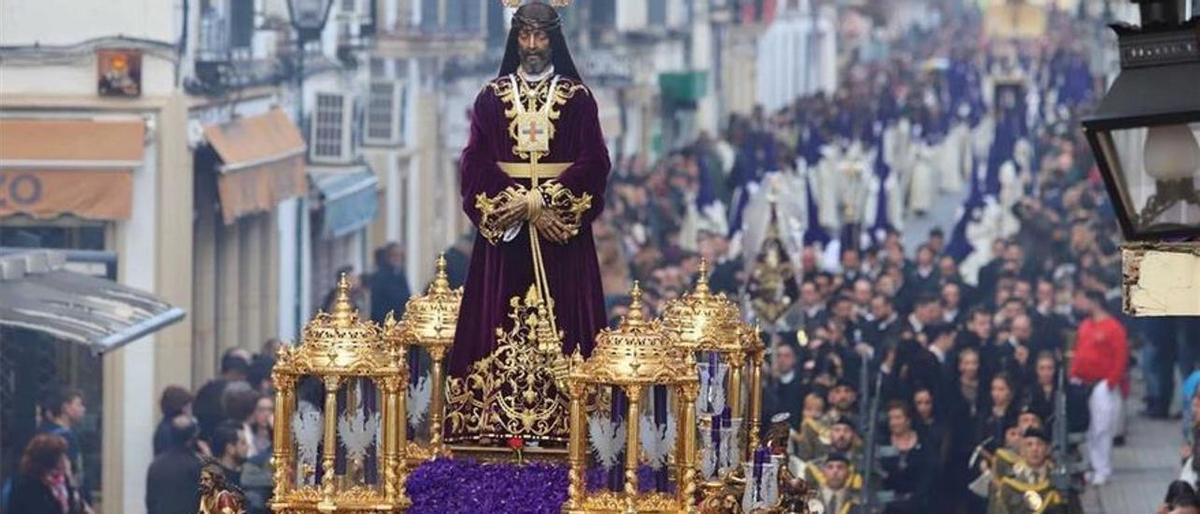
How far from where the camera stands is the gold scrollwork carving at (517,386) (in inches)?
662

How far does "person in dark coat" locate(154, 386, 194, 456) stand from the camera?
A: 27.7 metres

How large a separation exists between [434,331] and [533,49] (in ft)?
4.29

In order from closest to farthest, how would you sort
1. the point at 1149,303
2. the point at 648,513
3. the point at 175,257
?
the point at 1149,303 → the point at 648,513 → the point at 175,257

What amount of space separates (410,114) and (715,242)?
3.55 metres

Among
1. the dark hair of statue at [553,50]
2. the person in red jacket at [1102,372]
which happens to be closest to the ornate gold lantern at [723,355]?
the dark hair of statue at [553,50]

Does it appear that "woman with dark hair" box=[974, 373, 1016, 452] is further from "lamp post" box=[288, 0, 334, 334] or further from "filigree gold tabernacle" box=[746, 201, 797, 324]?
"lamp post" box=[288, 0, 334, 334]

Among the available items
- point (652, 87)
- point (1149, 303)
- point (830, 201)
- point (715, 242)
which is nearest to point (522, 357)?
point (1149, 303)

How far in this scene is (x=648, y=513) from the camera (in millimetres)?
15586

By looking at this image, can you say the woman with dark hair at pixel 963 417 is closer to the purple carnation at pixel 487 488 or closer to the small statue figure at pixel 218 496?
the purple carnation at pixel 487 488

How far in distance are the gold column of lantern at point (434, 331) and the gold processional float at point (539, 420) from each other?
11.2 inches

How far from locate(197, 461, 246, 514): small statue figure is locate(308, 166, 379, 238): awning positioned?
1964cm

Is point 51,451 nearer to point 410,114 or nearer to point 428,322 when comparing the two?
point 428,322

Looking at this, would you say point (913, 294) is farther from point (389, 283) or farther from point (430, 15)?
point (430, 15)

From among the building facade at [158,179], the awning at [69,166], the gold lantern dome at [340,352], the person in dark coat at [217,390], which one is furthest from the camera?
the awning at [69,166]
